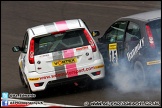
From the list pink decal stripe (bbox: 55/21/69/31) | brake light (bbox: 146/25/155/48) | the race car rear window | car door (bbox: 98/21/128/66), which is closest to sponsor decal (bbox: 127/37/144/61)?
brake light (bbox: 146/25/155/48)

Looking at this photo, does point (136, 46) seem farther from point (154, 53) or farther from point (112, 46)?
point (112, 46)

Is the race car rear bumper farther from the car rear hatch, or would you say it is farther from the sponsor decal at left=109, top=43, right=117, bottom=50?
the sponsor decal at left=109, top=43, right=117, bottom=50

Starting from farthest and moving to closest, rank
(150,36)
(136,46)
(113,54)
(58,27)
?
(113,54) < (58,27) < (136,46) < (150,36)

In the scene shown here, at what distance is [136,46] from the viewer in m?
12.1

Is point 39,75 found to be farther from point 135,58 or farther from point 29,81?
point 135,58

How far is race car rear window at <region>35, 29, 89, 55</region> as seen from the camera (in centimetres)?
1245

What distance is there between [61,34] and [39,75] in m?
1.06

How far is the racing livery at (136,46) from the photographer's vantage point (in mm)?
11547

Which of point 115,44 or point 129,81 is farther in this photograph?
point 115,44

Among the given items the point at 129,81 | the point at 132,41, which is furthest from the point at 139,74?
the point at 132,41

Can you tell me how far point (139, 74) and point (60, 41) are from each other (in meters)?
1.92

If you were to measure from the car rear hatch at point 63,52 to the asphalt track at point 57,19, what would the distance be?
67 cm

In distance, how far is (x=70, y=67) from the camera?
12.3m

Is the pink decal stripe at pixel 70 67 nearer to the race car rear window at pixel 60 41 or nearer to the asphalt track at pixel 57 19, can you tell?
the race car rear window at pixel 60 41
